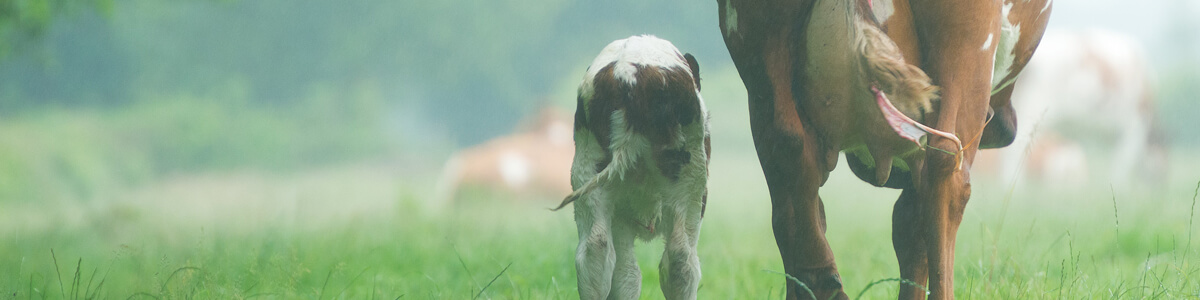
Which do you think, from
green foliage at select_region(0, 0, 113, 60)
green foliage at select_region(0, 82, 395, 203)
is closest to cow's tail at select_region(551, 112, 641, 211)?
green foliage at select_region(0, 0, 113, 60)

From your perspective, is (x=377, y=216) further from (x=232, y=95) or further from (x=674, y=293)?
(x=232, y=95)

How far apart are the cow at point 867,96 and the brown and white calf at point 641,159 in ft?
1.29

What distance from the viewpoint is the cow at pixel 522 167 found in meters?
9.47

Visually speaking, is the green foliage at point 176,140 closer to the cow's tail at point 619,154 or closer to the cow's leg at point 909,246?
the cow's tail at point 619,154

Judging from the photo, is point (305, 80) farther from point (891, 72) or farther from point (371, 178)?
point (891, 72)

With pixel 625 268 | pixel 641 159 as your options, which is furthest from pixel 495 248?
pixel 641 159

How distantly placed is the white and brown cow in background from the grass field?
748mm

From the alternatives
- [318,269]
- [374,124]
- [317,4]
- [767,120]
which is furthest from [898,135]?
[317,4]

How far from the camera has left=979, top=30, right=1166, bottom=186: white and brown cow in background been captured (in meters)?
8.92

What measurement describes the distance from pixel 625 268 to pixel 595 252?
0.25 meters

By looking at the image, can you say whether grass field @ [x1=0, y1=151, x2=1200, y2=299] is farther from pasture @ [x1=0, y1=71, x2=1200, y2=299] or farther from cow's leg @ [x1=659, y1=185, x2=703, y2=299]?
cow's leg @ [x1=659, y1=185, x2=703, y2=299]

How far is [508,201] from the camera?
937 cm

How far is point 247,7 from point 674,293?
60.4ft

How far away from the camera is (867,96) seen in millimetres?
2176
